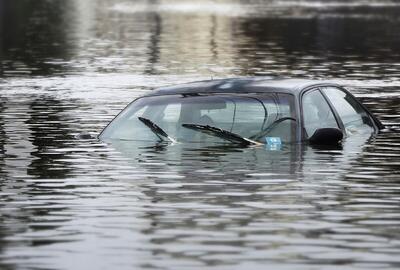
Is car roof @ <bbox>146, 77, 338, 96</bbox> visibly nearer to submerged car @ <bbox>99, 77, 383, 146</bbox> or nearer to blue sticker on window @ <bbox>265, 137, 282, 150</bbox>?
submerged car @ <bbox>99, 77, 383, 146</bbox>

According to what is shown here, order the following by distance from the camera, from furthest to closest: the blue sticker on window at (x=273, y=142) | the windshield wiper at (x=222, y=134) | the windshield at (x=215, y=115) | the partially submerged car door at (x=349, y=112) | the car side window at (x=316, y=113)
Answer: the partially submerged car door at (x=349, y=112)
the car side window at (x=316, y=113)
the windshield wiper at (x=222, y=134)
the windshield at (x=215, y=115)
the blue sticker on window at (x=273, y=142)

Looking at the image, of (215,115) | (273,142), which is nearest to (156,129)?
(215,115)

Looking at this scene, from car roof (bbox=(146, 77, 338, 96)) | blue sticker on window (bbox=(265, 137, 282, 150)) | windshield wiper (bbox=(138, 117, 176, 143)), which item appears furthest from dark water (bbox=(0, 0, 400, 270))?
car roof (bbox=(146, 77, 338, 96))

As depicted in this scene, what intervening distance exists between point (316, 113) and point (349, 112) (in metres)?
1.23

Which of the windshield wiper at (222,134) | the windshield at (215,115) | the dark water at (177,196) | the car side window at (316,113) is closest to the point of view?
the dark water at (177,196)

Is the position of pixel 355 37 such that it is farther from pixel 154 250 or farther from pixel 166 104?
pixel 154 250

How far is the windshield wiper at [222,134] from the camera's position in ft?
60.5

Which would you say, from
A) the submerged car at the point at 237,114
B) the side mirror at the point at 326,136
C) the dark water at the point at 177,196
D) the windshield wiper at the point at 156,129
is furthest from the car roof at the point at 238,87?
the dark water at the point at 177,196

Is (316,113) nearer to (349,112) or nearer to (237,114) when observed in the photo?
(237,114)

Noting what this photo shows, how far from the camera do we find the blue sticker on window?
18219mm

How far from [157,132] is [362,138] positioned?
106 inches

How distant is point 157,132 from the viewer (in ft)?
61.4

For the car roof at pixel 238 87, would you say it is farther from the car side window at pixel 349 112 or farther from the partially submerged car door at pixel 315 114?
the car side window at pixel 349 112

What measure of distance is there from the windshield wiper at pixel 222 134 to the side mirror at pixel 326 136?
626 millimetres
